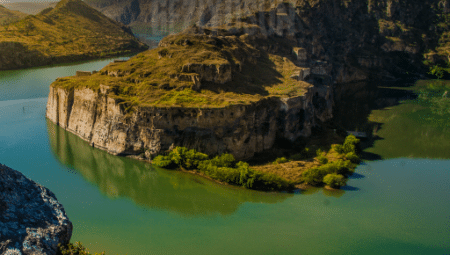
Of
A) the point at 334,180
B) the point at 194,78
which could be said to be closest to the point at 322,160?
the point at 334,180

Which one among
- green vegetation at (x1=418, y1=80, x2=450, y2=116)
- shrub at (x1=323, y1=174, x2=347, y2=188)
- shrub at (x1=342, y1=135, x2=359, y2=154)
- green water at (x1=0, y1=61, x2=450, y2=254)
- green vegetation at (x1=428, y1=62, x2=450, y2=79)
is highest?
green vegetation at (x1=428, y1=62, x2=450, y2=79)

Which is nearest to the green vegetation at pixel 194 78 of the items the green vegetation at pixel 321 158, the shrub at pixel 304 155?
the shrub at pixel 304 155

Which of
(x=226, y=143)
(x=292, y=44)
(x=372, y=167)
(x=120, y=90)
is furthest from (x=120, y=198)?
(x=292, y=44)

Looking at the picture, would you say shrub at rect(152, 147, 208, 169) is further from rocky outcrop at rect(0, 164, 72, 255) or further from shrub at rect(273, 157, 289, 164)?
rocky outcrop at rect(0, 164, 72, 255)

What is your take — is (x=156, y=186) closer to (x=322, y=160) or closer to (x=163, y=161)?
(x=163, y=161)

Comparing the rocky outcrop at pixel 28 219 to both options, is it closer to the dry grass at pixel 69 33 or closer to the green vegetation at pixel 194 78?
the green vegetation at pixel 194 78

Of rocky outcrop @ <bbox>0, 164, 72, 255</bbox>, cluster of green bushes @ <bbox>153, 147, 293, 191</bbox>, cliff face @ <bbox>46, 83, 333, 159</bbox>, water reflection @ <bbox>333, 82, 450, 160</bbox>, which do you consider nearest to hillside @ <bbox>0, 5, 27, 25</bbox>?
cliff face @ <bbox>46, 83, 333, 159</bbox>
